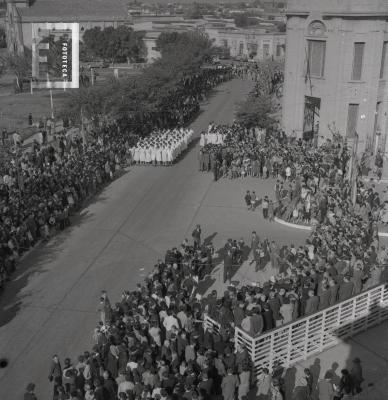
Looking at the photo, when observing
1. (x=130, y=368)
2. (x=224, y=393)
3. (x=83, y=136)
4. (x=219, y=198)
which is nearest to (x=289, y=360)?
(x=224, y=393)

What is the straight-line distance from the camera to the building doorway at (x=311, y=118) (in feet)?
119

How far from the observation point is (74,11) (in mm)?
114375

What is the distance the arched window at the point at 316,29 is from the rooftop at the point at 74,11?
84.4 meters

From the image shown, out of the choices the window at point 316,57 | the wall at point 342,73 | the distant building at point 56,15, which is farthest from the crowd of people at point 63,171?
the distant building at point 56,15

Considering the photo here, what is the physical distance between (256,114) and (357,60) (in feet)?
23.3

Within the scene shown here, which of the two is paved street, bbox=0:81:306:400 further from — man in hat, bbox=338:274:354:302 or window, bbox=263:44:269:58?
window, bbox=263:44:269:58

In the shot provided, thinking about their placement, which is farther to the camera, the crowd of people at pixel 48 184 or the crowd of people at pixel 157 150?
the crowd of people at pixel 157 150

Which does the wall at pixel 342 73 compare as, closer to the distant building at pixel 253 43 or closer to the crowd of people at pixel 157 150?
the crowd of people at pixel 157 150

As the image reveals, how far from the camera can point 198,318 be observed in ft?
51.0

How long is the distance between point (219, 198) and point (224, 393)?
51.8 ft

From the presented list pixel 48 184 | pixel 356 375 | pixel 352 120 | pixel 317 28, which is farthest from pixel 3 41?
pixel 356 375

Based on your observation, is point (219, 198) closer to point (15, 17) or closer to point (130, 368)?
point (130, 368)

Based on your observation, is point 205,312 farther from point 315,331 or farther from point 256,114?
point 256,114

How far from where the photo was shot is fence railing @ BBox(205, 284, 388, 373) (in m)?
13.8
